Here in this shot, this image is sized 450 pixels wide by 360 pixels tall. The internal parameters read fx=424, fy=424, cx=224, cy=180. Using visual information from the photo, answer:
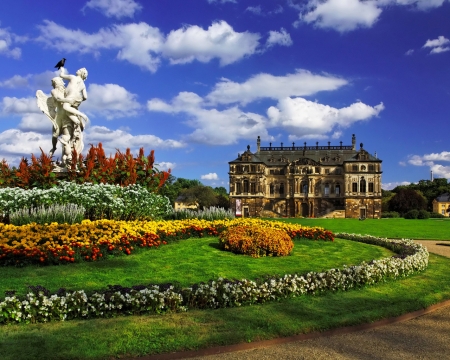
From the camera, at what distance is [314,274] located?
8352mm

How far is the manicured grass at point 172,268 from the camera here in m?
7.85

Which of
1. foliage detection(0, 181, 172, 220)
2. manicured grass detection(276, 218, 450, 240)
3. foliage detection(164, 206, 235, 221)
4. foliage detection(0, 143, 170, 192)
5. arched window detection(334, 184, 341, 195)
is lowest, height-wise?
manicured grass detection(276, 218, 450, 240)

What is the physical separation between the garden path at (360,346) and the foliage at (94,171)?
375 inches

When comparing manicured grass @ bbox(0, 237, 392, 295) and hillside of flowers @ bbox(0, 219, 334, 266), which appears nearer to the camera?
manicured grass @ bbox(0, 237, 392, 295)

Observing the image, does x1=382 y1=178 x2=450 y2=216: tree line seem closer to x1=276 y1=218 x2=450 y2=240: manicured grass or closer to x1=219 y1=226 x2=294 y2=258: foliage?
x1=276 y1=218 x2=450 y2=240: manicured grass

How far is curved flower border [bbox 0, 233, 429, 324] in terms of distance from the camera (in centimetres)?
607

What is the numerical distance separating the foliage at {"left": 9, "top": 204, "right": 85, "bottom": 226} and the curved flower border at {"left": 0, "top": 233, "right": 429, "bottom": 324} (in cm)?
510

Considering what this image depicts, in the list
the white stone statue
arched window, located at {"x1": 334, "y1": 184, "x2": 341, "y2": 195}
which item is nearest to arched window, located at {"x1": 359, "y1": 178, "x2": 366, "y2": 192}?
arched window, located at {"x1": 334, "y1": 184, "x2": 341, "y2": 195}

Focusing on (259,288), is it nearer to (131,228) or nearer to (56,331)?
(56,331)

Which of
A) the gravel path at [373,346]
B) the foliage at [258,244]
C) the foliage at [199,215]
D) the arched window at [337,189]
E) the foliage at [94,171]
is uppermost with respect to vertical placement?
the arched window at [337,189]

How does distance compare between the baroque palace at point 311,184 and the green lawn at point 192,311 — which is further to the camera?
the baroque palace at point 311,184

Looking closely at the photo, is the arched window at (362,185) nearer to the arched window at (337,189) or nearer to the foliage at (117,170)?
the arched window at (337,189)

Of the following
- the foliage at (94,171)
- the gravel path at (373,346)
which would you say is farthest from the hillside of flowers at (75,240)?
the gravel path at (373,346)

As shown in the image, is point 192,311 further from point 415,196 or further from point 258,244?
point 415,196
